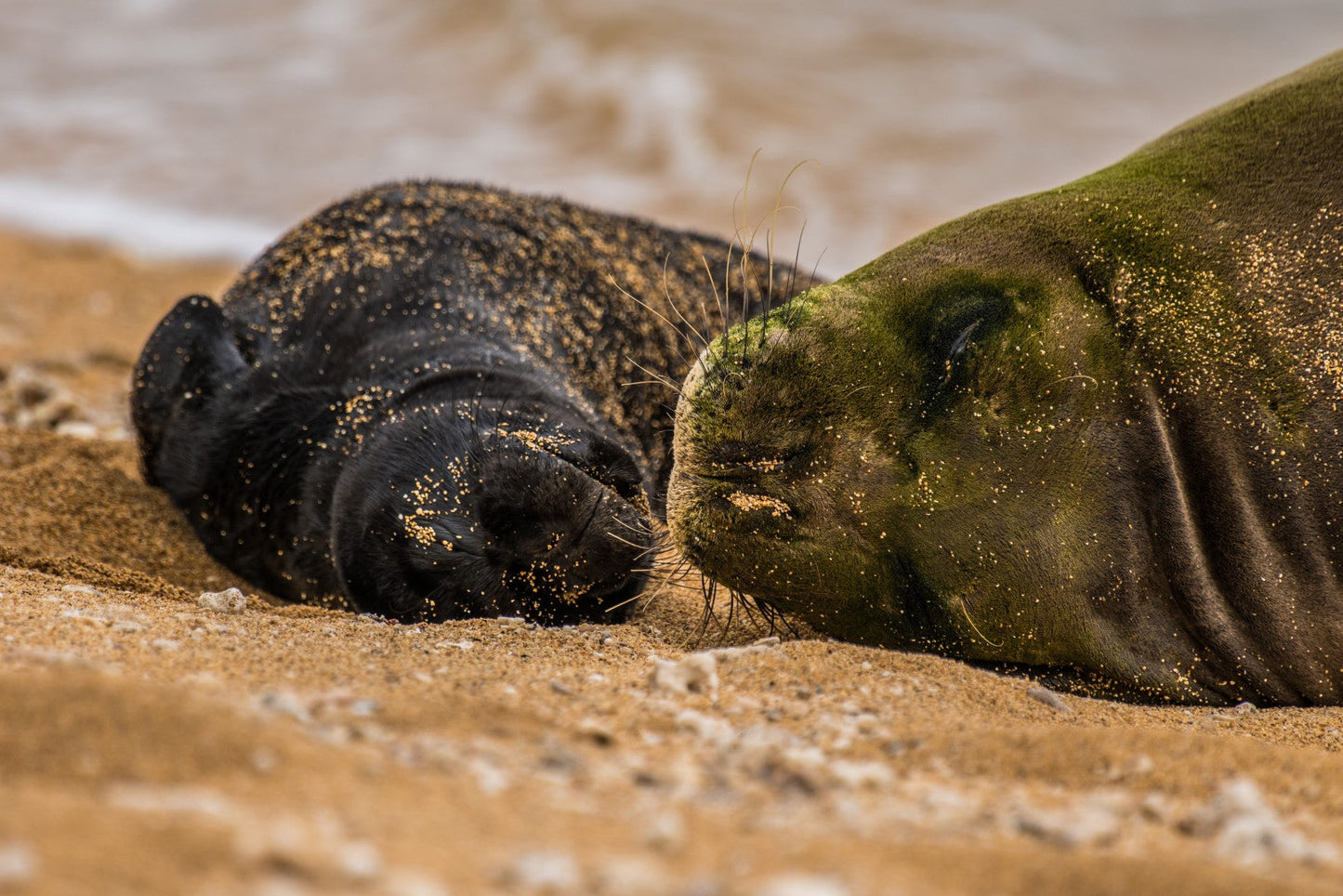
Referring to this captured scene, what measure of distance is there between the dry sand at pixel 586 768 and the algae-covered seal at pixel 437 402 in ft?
0.81

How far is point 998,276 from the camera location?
3.05 metres

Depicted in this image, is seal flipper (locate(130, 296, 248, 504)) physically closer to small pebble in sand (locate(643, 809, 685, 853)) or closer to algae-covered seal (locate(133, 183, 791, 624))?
algae-covered seal (locate(133, 183, 791, 624))

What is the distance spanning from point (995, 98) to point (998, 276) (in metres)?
11.1

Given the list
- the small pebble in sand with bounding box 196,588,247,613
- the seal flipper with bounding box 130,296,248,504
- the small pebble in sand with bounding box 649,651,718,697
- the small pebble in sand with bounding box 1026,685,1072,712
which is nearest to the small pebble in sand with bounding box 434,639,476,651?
the small pebble in sand with bounding box 649,651,718,697

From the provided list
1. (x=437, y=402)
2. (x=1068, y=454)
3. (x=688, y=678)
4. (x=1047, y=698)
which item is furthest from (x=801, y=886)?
(x=437, y=402)

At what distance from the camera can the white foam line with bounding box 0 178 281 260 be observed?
35.6ft

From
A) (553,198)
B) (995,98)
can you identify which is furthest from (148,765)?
(995,98)

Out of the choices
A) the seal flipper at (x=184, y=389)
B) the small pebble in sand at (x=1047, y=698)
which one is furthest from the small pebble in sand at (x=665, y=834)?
the seal flipper at (x=184, y=389)

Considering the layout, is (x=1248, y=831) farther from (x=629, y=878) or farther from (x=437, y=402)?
(x=437, y=402)

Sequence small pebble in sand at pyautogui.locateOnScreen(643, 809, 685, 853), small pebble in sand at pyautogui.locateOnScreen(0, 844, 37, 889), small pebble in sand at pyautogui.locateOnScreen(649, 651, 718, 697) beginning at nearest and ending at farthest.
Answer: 1. small pebble in sand at pyautogui.locateOnScreen(0, 844, 37, 889)
2. small pebble in sand at pyautogui.locateOnScreen(643, 809, 685, 853)
3. small pebble in sand at pyautogui.locateOnScreen(649, 651, 718, 697)

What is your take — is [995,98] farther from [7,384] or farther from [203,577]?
[203,577]

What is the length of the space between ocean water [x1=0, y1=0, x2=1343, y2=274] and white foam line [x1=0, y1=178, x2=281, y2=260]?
32mm

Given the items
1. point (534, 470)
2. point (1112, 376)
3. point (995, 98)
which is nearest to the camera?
point (1112, 376)

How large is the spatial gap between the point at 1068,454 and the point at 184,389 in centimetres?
310
